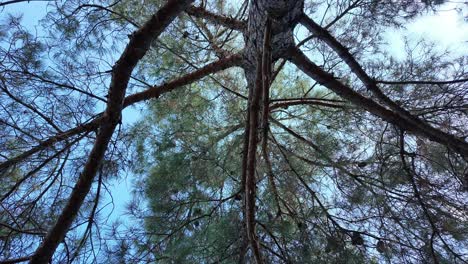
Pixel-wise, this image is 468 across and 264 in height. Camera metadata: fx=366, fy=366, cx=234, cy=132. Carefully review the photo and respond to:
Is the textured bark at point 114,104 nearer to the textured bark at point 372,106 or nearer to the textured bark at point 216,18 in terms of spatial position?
the textured bark at point 372,106

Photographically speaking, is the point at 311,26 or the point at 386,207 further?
the point at 386,207

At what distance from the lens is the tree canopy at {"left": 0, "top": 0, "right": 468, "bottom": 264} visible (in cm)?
182

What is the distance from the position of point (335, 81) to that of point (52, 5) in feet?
5.49

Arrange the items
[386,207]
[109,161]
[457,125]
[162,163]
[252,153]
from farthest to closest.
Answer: [162,163]
[457,125]
[386,207]
[109,161]
[252,153]

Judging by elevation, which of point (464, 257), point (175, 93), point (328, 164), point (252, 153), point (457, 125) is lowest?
point (464, 257)

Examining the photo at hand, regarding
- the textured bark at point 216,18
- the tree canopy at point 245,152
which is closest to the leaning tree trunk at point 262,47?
the tree canopy at point 245,152

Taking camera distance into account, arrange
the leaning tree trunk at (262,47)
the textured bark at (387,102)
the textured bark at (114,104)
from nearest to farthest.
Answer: the textured bark at (114,104) < the leaning tree trunk at (262,47) < the textured bark at (387,102)

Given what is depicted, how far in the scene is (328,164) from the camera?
2.43 meters

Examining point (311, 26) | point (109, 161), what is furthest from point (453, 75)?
point (109, 161)

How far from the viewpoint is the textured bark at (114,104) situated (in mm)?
1444

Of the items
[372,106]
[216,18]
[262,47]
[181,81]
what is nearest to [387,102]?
[372,106]

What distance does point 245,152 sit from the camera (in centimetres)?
Result: 209

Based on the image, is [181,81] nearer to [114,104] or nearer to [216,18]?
[114,104]

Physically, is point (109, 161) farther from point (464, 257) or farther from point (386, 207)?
point (464, 257)
